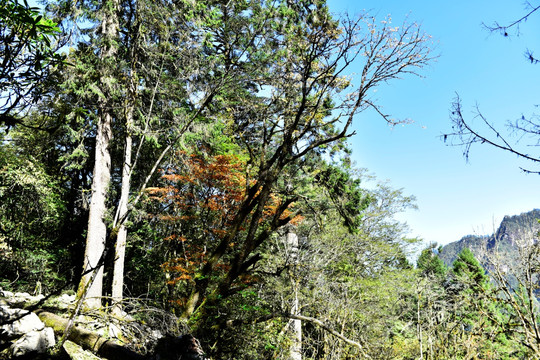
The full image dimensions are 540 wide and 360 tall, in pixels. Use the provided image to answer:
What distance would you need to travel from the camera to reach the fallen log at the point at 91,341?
3.52 m

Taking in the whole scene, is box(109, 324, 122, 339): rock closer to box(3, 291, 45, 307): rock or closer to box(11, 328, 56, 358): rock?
box(11, 328, 56, 358): rock

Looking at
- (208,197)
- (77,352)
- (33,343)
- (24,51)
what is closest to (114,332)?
(77,352)

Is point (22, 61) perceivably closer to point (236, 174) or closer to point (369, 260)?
point (236, 174)

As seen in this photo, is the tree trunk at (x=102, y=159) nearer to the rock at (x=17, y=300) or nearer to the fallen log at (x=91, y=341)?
the rock at (x=17, y=300)

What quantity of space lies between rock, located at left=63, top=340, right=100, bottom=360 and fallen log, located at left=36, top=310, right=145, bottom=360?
60 millimetres

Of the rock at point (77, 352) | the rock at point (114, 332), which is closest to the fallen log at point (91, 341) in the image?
the rock at point (77, 352)

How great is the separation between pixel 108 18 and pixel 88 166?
22.0ft

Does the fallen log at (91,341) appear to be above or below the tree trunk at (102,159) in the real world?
below

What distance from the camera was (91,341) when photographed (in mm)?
4035

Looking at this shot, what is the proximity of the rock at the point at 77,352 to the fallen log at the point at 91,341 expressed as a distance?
0.06 meters

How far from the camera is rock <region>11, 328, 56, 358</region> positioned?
10.9ft

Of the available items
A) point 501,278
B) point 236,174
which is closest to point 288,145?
point 501,278

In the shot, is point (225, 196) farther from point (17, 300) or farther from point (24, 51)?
point (24, 51)

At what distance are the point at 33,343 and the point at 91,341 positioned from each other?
0.70 m
